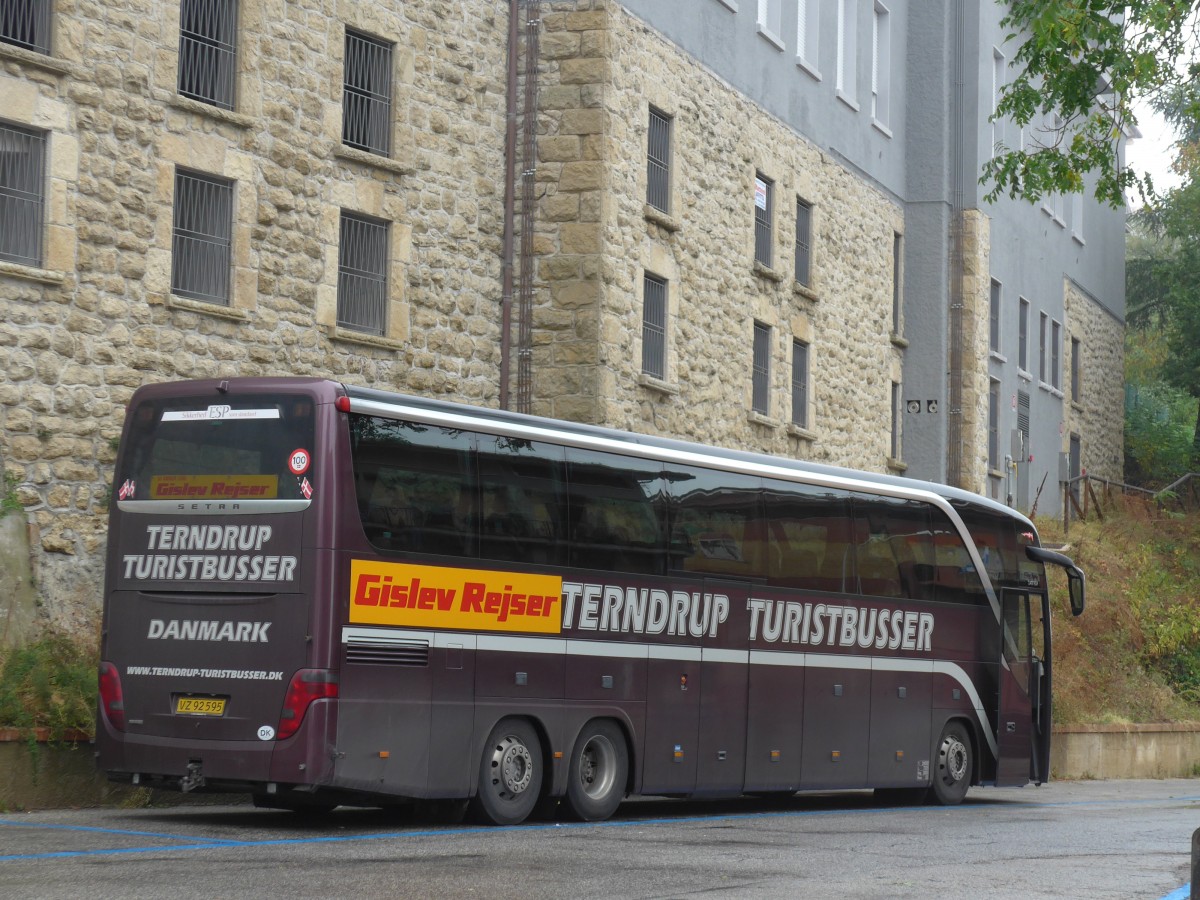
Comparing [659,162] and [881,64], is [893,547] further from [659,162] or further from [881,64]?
[881,64]

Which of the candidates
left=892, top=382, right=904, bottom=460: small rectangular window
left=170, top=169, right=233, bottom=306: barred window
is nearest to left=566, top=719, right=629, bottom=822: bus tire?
left=170, top=169, right=233, bottom=306: barred window

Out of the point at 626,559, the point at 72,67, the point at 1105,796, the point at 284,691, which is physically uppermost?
the point at 72,67

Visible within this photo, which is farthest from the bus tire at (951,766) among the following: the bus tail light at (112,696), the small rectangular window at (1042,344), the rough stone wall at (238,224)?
the small rectangular window at (1042,344)

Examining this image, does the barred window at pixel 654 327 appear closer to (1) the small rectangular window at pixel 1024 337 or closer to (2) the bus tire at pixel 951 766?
(2) the bus tire at pixel 951 766

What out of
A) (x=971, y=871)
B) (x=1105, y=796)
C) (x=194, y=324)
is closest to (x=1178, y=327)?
(x=1105, y=796)

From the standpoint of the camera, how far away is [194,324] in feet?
63.5

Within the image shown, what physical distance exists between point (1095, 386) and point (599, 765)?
37.9m

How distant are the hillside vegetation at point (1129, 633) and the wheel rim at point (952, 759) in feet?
28.4

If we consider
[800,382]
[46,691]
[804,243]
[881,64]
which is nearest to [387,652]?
[46,691]

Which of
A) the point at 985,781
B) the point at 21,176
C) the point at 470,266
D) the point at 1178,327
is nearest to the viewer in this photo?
the point at 21,176

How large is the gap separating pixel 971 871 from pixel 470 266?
1335cm

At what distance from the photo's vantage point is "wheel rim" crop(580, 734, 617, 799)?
15336mm

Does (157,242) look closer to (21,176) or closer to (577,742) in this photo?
(21,176)

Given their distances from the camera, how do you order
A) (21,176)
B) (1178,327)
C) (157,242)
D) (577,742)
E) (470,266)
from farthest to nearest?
(1178,327)
(470,266)
(157,242)
(21,176)
(577,742)
